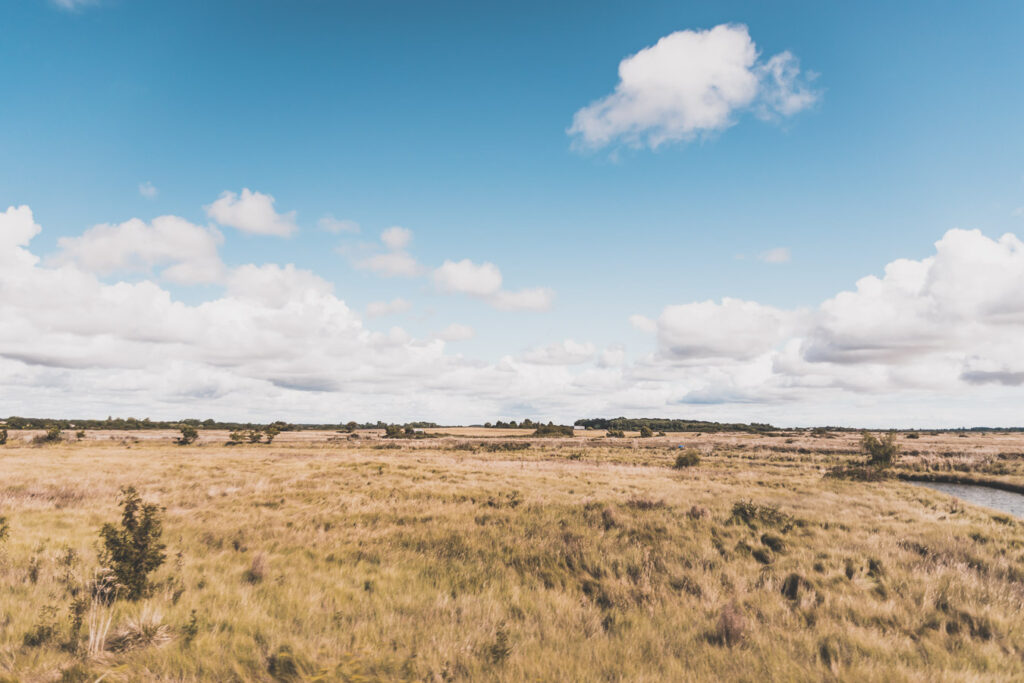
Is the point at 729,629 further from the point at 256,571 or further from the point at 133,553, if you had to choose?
the point at 133,553

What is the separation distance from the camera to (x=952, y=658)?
594cm

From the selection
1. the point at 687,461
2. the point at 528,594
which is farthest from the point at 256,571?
the point at 687,461

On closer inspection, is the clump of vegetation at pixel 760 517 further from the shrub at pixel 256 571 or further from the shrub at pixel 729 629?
the shrub at pixel 256 571

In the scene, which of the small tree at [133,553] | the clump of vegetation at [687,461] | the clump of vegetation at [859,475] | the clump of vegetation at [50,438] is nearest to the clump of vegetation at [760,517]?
the small tree at [133,553]

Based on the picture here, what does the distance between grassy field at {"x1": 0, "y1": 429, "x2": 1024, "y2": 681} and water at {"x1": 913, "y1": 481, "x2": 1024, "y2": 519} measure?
981 centimetres

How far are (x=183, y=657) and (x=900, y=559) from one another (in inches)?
545

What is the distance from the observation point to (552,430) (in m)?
127

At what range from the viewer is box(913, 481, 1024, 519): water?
2310cm

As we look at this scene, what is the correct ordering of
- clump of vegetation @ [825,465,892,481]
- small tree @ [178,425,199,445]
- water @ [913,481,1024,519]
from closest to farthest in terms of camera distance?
water @ [913,481,1024,519], clump of vegetation @ [825,465,892,481], small tree @ [178,425,199,445]

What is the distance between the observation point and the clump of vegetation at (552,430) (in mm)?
122938

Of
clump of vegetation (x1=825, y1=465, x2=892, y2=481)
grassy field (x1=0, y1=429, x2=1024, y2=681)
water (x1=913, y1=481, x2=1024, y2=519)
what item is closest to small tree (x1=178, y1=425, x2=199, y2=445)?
grassy field (x1=0, y1=429, x2=1024, y2=681)

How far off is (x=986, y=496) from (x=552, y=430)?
103 m

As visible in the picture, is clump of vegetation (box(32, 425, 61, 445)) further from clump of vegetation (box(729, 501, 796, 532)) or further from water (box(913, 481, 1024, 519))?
water (box(913, 481, 1024, 519))

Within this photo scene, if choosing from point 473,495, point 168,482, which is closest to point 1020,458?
point 473,495
